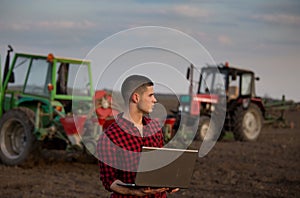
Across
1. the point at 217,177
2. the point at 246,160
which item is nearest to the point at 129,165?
the point at 217,177

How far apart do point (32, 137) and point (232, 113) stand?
8309 mm

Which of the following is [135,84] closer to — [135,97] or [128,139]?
[135,97]

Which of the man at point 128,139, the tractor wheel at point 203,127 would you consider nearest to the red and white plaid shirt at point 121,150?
the man at point 128,139

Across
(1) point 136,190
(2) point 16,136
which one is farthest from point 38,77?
(1) point 136,190

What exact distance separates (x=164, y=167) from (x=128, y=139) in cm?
34

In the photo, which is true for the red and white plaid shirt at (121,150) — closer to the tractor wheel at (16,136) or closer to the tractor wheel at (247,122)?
the tractor wheel at (16,136)

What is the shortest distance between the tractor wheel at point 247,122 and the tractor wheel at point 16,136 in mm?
7732

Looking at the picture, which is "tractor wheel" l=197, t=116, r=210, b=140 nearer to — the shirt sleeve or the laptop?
the shirt sleeve

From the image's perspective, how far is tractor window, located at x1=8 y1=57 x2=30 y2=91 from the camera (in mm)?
9867

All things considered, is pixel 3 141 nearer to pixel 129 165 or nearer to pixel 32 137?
pixel 32 137

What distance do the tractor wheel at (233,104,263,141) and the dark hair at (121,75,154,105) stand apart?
1282 cm

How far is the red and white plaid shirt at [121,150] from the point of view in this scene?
313cm

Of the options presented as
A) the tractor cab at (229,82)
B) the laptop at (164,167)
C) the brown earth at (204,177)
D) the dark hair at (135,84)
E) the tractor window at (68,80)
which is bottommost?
the brown earth at (204,177)

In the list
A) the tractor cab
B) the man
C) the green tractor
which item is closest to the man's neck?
the man
